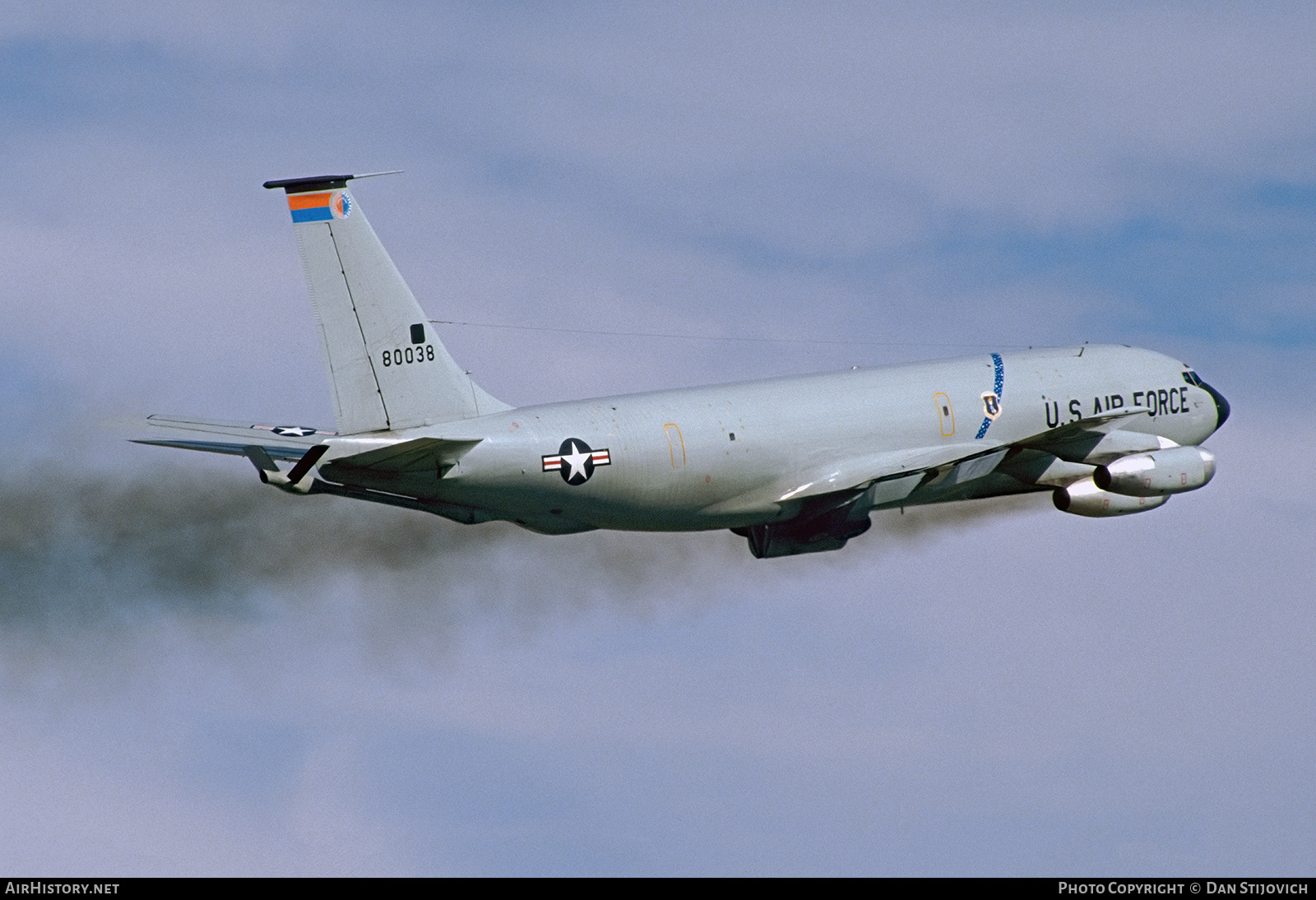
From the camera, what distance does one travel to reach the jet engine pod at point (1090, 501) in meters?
43.8

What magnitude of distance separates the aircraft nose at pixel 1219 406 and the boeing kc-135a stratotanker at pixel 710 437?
357 millimetres

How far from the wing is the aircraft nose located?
7.14 metres

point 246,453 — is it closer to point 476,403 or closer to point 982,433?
point 476,403

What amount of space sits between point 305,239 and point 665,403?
313 inches

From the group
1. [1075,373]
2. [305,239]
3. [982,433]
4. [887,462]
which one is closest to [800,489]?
[887,462]

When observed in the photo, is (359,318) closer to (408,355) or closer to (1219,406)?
(408,355)

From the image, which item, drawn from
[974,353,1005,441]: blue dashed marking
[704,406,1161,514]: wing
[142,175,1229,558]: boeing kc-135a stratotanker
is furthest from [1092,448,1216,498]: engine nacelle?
[974,353,1005,441]: blue dashed marking

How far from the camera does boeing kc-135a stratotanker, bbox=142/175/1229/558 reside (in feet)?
119

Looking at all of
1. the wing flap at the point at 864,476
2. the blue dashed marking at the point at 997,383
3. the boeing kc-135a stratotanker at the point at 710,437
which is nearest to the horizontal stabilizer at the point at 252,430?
the boeing kc-135a stratotanker at the point at 710,437

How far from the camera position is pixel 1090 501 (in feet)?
144

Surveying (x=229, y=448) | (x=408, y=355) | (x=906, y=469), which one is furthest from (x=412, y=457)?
(x=906, y=469)

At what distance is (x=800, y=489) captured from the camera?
41062 millimetres

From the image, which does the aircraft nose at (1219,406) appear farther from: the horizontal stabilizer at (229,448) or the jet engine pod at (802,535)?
the horizontal stabilizer at (229,448)

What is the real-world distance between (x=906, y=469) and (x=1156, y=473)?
590 cm
